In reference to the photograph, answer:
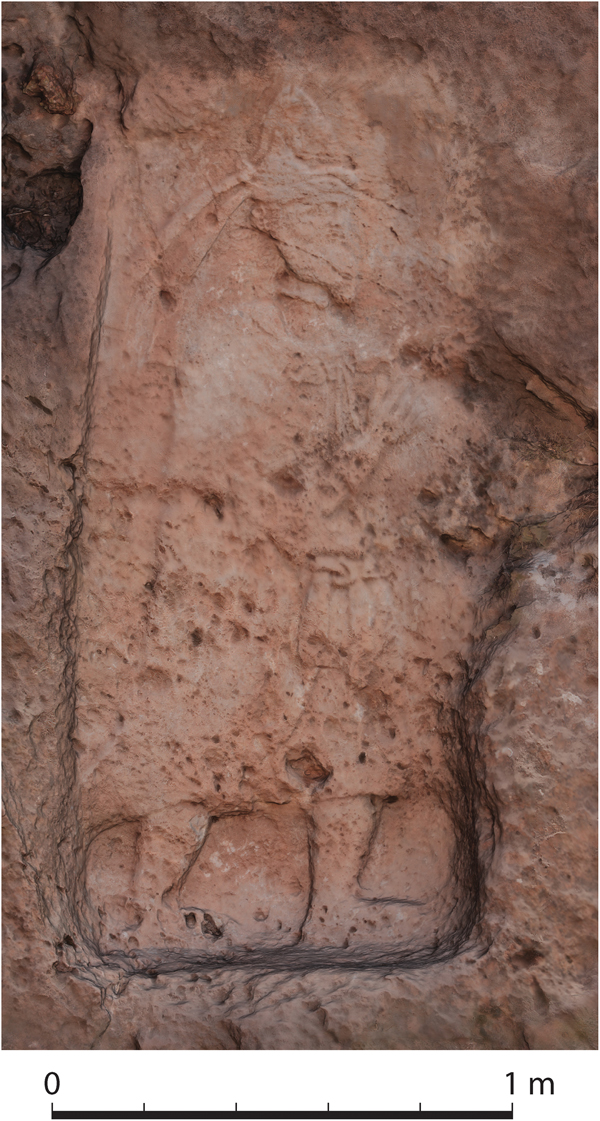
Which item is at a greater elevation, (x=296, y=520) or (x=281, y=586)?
(x=296, y=520)

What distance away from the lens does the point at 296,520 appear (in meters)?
2.07

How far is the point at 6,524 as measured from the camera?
78.4 inches

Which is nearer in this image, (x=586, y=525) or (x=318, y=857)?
(x=586, y=525)

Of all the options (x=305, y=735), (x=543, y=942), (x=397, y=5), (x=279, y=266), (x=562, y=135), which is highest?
(x=397, y=5)

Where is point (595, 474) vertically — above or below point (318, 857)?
above

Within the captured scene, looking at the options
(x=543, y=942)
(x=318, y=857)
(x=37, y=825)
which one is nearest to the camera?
(x=543, y=942)

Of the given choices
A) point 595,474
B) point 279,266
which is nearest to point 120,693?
point 279,266

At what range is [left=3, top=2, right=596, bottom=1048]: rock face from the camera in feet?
6.32

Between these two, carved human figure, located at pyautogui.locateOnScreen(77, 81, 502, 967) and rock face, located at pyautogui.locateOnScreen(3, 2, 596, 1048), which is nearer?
rock face, located at pyautogui.locateOnScreen(3, 2, 596, 1048)

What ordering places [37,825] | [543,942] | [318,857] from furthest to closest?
[318,857] → [37,825] → [543,942]

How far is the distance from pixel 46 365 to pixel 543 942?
1.80 meters

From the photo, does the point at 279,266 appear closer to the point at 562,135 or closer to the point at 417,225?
the point at 417,225

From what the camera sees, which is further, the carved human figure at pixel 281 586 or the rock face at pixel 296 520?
the carved human figure at pixel 281 586

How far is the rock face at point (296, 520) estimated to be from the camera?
1.93 m
